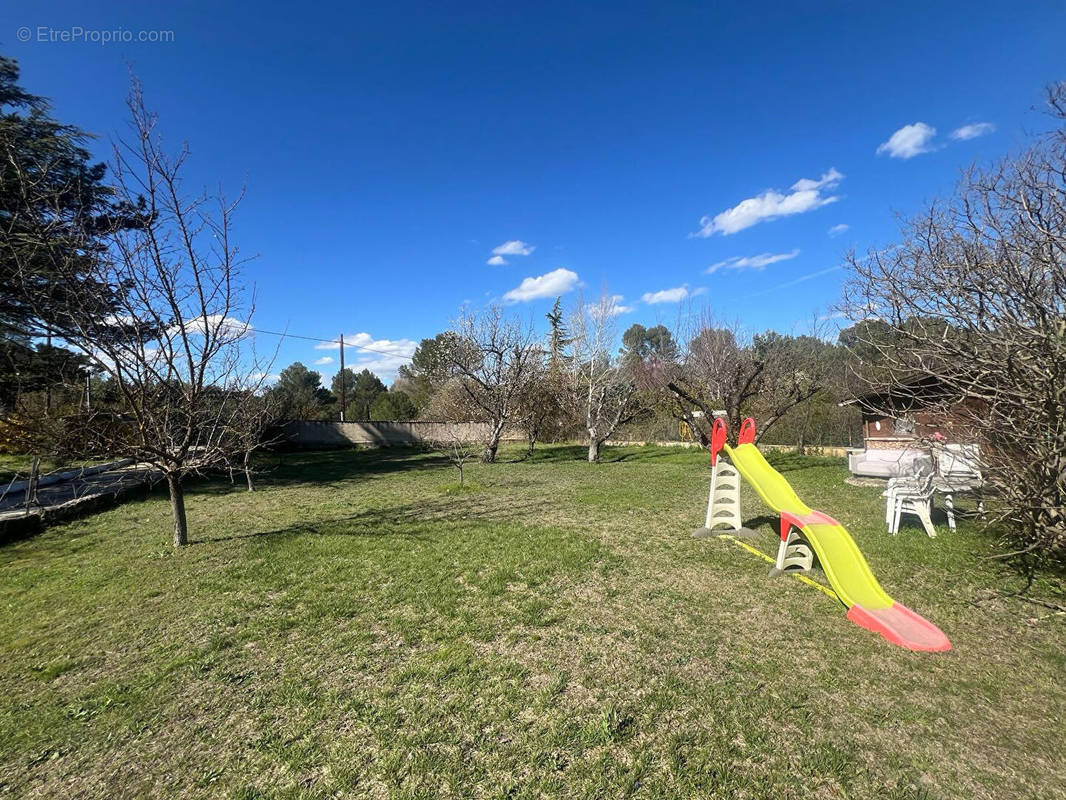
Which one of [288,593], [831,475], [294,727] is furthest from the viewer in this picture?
[831,475]

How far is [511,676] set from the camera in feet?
9.67

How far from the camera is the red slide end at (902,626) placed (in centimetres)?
325

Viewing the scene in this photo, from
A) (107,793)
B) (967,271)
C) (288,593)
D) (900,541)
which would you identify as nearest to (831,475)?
(900,541)

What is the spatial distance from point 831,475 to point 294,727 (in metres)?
13.3

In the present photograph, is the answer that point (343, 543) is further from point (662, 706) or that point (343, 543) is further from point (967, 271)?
point (967, 271)

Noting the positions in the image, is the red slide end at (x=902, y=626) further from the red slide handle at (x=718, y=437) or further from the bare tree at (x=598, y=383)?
the bare tree at (x=598, y=383)

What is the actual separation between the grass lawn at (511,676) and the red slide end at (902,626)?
115 mm

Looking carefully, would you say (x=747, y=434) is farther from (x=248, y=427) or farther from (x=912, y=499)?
(x=248, y=427)

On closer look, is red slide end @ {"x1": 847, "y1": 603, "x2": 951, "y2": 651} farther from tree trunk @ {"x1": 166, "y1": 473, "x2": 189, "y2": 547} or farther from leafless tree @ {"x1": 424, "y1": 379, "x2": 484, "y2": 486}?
leafless tree @ {"x1": 424, "y1": 379, "x2": 484, "y2": 486}

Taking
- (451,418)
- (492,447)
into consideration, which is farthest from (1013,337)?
(451,418)

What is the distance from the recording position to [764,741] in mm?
2332

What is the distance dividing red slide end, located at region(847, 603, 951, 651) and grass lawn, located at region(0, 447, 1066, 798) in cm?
11

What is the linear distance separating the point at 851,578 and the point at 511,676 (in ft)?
10.3

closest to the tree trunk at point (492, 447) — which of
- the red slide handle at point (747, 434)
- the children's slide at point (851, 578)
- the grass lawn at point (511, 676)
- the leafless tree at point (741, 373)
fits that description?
the leafless tree at point (741, 373)
